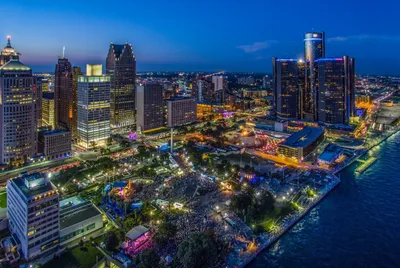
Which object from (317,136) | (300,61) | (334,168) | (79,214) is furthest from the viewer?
(300,61)

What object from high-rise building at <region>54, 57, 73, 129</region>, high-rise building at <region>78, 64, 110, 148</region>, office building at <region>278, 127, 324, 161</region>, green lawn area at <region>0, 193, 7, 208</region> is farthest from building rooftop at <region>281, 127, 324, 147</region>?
high-rise building at <region>54, 57, 73, 129</region>

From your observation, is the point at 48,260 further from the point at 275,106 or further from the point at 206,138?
the point at 275,106

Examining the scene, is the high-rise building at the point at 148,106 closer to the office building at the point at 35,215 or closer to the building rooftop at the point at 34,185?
the office building at the point at 35,215

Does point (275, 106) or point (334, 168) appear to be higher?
point (275, 106)

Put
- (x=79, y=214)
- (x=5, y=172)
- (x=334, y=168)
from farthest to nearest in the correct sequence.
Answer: (x=334, y=168) < (x=5, y=172) < (x=79, y=214)

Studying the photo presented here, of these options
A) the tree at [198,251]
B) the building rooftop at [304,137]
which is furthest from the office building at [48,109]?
the tree at [198,251]

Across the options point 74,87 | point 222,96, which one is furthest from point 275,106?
point 74,87

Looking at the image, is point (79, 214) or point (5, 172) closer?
point (79, 214)

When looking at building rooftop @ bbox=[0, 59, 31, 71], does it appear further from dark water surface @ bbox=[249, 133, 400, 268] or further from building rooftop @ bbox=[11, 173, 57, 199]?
dark water surface @ bbox=[249, 133, 400, 268]
